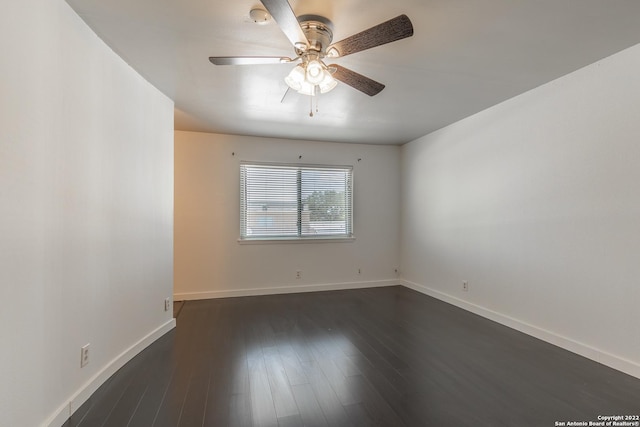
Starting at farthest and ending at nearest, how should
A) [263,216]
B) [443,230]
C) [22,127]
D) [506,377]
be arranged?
1. [263,216]
2. [443,230]
3. [506,377]
4. [22,127]

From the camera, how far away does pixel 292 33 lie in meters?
1.56

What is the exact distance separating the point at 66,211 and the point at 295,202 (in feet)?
10.2

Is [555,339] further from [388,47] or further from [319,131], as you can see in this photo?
[319,131]

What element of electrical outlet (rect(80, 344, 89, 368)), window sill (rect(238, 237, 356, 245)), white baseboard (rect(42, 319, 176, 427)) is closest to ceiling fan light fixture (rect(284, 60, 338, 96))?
electrical outlet (rect(80, 344, 89, 368))

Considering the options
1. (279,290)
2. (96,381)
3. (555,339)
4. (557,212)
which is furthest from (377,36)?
(279,290)

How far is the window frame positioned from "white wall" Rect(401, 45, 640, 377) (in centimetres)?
150

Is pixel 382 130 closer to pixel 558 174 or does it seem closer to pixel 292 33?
pixel 558 174

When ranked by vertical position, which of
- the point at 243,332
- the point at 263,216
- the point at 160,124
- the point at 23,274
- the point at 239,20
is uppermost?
the point at 239,20

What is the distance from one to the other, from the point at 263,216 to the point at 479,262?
10.0 feet

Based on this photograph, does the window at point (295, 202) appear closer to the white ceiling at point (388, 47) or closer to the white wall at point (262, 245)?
the white wall at point (262, 245)

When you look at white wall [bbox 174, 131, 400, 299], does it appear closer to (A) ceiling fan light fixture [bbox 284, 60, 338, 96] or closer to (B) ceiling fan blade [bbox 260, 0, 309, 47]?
(A) ceiling fan light fixture [bbox 284, 60, 338, 96]

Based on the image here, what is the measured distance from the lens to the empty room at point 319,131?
1597 mm

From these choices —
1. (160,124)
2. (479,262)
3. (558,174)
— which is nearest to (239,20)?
(160,124)

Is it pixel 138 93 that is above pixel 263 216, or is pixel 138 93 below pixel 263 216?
above
